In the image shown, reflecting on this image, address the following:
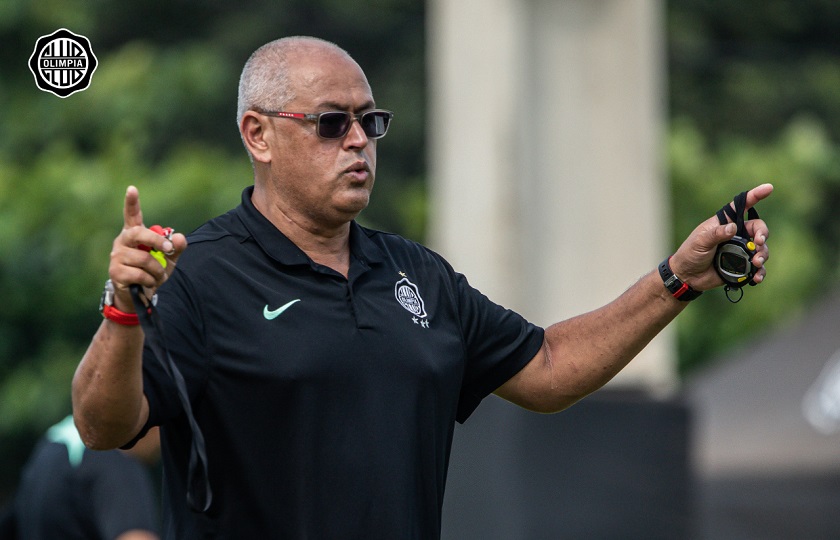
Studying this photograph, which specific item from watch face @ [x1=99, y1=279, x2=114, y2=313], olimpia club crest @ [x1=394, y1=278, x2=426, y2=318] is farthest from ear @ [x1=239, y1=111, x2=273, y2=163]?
watch face @ [x1=99, y1=279, x2=114, y2=313]

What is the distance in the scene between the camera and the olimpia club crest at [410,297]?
3848 millimetres

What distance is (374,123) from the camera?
12.7 ft

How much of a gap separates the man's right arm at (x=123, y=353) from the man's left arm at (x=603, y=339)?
1.16m

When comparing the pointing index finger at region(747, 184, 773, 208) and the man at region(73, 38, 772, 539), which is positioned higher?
the pointing index finger at region(747, 184, 773, 208)

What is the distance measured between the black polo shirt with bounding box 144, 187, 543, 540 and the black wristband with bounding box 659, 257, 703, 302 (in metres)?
0.60

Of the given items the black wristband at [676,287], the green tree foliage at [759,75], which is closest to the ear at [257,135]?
the black wristband at [676,287]

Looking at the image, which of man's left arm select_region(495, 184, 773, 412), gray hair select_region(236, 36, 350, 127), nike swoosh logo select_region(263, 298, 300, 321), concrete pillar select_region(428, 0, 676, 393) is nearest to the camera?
nike swoosh logo select_region(263, 298, 300, 321)

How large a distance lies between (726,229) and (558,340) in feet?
1.88

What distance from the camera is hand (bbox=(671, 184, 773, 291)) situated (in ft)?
12.7

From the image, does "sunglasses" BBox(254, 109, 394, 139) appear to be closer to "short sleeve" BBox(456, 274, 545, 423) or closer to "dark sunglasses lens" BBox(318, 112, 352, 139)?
"dark sunglasses lens" BBox(318, 112, 352, 139)

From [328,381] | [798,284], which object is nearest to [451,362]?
[328,381]

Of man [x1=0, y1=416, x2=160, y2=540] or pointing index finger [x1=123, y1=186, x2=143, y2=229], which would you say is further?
man [x1=0, y1=416, x2=160, y2=540]

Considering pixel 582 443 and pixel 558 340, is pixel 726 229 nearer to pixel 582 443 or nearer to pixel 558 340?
pixel 558 340

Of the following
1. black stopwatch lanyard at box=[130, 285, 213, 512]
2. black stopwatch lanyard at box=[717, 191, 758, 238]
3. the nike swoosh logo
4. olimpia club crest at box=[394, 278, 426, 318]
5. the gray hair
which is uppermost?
the gray hair
